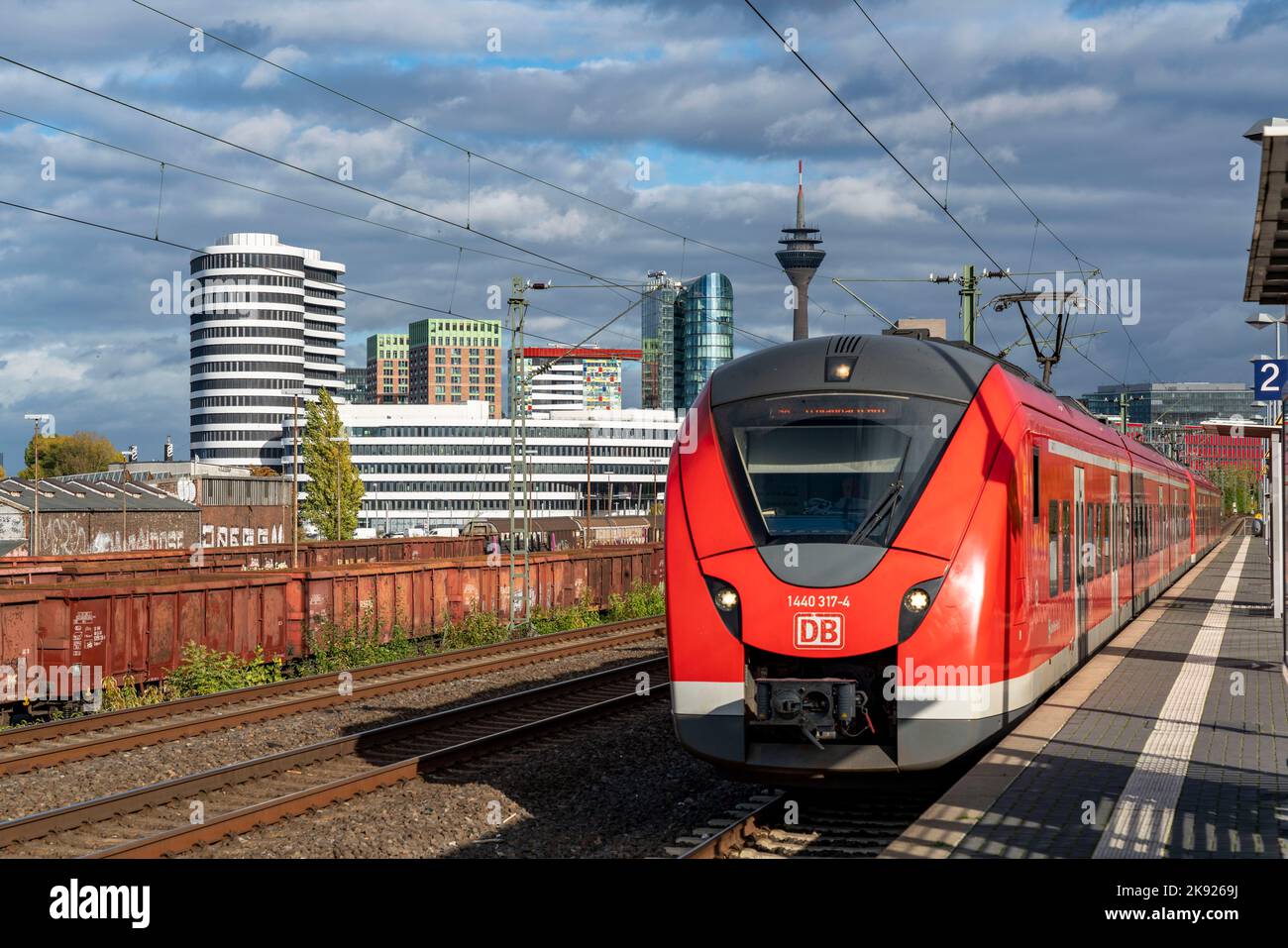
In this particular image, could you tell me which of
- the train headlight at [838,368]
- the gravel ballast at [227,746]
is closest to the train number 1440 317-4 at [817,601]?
the train headlight at [838,368]

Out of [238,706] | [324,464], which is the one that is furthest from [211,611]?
[324,464]

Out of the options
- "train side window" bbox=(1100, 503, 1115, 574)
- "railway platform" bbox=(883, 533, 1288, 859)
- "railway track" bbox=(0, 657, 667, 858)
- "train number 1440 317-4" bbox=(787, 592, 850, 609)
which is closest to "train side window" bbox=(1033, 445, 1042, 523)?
"railway platform" bbox=(883, 533, 1288, 859)

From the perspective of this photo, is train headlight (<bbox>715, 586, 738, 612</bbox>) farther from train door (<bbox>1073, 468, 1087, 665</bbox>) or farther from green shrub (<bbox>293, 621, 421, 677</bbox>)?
green shrub (<bbox>293, 621, 421, 677</bbox>)

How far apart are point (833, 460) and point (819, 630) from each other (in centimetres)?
146

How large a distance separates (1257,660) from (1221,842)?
11516 millimetres

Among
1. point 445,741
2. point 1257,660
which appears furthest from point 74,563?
point 1257,660

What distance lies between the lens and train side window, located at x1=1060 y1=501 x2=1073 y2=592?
13469mm

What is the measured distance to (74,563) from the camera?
34.9 metres

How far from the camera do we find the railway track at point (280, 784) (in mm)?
10891

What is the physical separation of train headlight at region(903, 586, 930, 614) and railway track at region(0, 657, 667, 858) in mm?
5779

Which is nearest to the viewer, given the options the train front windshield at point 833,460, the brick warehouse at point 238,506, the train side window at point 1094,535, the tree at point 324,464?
the train front windshield at point 833,460

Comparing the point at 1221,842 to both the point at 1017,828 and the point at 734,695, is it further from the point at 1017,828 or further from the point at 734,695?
the point at 734,695

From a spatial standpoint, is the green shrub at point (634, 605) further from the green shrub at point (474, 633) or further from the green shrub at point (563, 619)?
the green shrub at point (474, 633)

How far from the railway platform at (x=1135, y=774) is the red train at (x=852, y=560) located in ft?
1.89
